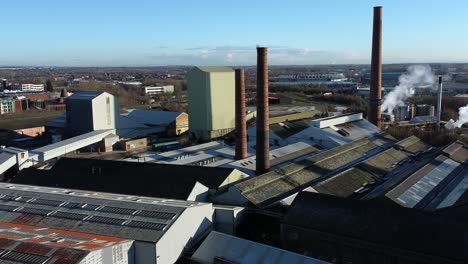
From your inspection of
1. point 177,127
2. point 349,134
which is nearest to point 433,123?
point 349,134

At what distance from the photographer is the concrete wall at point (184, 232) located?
43.1 ft

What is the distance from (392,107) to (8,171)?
1539 inches

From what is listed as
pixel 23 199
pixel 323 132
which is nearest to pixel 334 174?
pixel 323 132

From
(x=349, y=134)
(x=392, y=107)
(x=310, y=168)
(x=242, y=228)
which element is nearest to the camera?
(x=242, y=228)

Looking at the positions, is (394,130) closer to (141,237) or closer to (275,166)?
(275,166)

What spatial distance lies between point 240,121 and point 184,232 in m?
11.9

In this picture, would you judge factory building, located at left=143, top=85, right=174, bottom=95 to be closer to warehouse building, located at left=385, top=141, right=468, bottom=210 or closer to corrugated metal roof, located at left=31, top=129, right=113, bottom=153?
corrugated metal roof, located at left=31, top=129, right=113, bottom=153

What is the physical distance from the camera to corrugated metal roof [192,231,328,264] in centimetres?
1252

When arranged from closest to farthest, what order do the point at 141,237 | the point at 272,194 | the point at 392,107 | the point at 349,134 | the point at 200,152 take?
the point at 141,237
the point at 272,194
the point at 200,152
the point at 349,134
the point at 392,107

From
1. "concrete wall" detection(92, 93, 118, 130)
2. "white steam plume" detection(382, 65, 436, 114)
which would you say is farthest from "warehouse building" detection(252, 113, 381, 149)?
"white steam plume" detection(382, 65, 436, 114)

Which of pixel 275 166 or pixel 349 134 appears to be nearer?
pixel 275 166

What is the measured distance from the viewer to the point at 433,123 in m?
42.6

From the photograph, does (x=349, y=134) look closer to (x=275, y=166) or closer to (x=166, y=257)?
(x=275, y=166)

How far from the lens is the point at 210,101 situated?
126 feet
